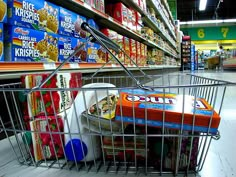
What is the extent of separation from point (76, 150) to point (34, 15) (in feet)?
2.15

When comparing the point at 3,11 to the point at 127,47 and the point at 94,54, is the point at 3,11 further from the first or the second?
the point at 127,47

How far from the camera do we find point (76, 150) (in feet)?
2.35

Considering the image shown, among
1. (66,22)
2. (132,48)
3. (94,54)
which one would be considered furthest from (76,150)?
(132,48)

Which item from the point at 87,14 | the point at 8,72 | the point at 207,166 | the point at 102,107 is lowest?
the point at 207,166

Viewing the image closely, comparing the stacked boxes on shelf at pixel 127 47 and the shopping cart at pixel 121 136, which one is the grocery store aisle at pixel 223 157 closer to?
the shopping cart at pixel 121 136

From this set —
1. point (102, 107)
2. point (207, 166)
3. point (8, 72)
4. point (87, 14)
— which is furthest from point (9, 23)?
point (87, 14)

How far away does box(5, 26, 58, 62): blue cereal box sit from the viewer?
93 cm

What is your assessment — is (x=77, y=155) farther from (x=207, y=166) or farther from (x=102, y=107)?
(x=207, y=166)

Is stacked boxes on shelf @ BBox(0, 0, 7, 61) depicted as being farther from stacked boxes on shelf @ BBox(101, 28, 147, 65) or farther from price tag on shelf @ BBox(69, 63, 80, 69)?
stacked boxes on shelf @ BBox(101, 28, 147, 65)

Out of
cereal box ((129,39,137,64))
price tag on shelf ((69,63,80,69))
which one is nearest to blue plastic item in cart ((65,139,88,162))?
price tag on shelf ((69,63,80,69))

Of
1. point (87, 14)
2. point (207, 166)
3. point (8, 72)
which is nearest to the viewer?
point (207, 166)

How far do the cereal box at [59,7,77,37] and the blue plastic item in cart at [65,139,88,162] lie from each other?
0.75 meters

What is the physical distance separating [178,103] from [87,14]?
1625 mm

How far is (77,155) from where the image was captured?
720 millimetres
